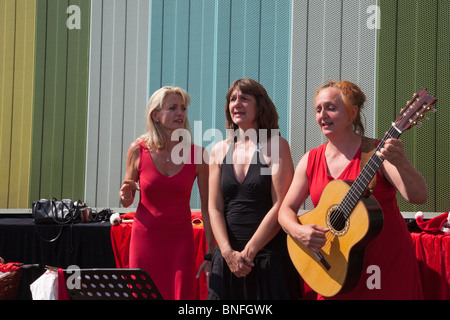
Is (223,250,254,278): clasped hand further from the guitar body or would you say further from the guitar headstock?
the guitar headstock

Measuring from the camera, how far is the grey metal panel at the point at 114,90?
5000 mm

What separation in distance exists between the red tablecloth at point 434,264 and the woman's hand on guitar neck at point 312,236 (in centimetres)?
138

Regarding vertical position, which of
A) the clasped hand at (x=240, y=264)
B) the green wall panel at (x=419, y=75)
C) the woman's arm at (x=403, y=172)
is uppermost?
the green wall panel at (x=419, y=75)

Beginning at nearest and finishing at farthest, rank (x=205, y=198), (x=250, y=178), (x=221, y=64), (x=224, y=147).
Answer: (x=250, y=178)
(x=224, y=147)
(x=205, y=198)
(x=221, y=64)

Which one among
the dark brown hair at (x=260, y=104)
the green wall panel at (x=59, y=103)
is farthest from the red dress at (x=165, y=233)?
the green wall panel at (x=59, y=103)

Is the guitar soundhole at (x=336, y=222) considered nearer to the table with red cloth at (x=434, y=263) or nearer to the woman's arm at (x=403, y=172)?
the woman's arm at (x=403, y=172)

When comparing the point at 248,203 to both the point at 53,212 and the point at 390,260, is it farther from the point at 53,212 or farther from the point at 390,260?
the point at 53,212

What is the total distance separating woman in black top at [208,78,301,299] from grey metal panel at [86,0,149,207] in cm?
286

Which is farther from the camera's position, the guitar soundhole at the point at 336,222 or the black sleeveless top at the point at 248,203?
the black sleeveless top at the point at 248,203

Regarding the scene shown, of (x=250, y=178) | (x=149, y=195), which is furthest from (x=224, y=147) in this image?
(x=149, y=195)

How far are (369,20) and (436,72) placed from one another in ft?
2.41

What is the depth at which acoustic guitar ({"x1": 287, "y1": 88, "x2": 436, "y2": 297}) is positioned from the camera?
1.74 meters

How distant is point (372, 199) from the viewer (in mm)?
1780

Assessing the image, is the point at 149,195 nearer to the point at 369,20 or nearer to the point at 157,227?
the point at 157,227
